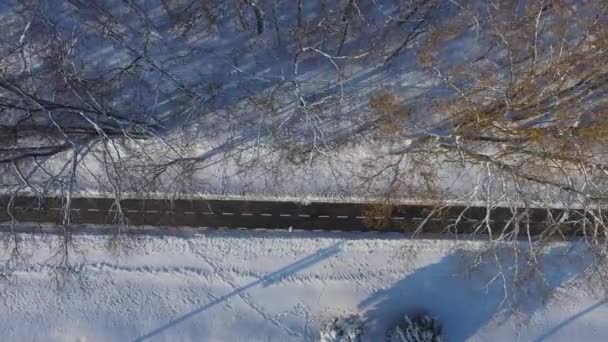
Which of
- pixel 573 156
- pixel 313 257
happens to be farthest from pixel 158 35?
pixel 573 156

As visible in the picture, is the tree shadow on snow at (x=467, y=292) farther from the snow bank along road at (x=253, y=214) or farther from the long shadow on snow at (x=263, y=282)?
the long shadow on snow at (x=263, y=282)

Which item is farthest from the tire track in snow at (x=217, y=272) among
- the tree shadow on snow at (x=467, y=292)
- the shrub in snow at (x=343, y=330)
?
Result: the shrub in snow at (x=343, y=330)

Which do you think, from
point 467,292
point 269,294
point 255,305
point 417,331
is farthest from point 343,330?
point 467,292

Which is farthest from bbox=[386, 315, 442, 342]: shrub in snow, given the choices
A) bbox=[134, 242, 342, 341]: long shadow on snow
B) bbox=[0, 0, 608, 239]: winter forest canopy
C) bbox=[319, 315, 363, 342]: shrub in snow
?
bbox=[0, 0, 608, 239]: winter forest canopy

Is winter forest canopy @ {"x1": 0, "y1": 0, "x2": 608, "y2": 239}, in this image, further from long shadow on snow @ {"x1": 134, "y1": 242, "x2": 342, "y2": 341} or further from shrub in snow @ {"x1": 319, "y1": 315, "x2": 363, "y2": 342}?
shrub in snow @ {"x1": 319, "y1": 315, "x2": 363, "y2": 342}

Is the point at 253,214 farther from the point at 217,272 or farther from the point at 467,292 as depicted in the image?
the point at 467,292
